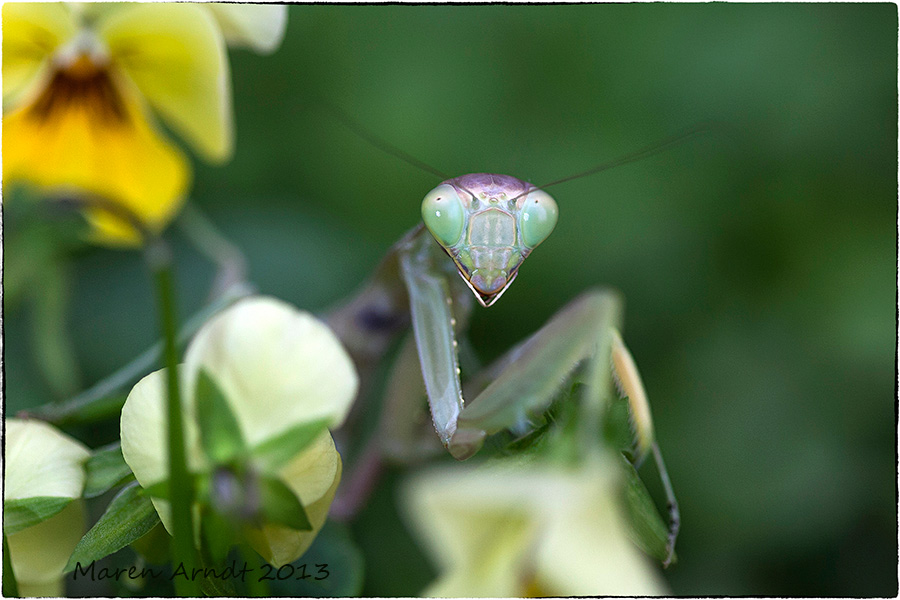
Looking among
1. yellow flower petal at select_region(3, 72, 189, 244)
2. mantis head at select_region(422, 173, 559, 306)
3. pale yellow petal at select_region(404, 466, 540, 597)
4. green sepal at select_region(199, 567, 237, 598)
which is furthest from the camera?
yellow flower petal at select_region(3, 72, 189, 244)

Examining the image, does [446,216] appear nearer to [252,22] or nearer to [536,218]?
[536,218]

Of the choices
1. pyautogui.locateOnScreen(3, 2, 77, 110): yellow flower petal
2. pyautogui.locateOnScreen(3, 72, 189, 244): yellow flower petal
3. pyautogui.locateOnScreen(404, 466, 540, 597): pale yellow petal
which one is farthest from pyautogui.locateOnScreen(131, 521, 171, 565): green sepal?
pyautogui.locateOnScreen(3, 2, 77, 110): yellow flower petal

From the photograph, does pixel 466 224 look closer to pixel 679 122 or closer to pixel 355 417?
pixel 355 417

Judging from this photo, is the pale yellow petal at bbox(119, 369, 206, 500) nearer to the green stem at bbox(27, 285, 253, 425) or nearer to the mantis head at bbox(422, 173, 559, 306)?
the green stem at bbox(27, 285, 253, 425)

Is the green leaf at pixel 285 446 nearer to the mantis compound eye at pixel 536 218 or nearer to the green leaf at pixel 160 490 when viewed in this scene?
the green leaf at pixel 160 490

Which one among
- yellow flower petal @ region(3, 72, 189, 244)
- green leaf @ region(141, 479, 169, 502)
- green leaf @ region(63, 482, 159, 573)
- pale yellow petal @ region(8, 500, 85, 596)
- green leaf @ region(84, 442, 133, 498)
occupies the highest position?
yellow flower petal @ region(3, 72, 189, 244)

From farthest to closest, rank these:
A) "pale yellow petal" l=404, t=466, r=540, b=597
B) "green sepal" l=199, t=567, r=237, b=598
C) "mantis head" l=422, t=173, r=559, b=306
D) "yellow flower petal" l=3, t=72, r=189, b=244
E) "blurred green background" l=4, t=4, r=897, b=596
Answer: "blurred green background" l=4, t=4, r=897, b=596
"yellow flower petal" l=3, t=72, r=189, b=244
"mantis head" l=422, t=173, r=559, b=306
"green sepal" l=199, t=567, r=237, b=598
"pale yellow petal" l=404, t=466, r=540, b=597

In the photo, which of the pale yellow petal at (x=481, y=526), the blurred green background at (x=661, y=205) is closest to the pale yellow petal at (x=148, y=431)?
the pale yellow petal at (x=481, y=526)
